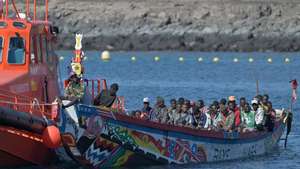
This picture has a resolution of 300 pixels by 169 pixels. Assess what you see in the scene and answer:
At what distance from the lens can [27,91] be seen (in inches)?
933

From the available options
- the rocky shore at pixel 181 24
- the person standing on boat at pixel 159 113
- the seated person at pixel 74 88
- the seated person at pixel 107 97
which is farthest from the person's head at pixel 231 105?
the rocky shore at pixel 181 24

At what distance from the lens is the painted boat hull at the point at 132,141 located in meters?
23.1

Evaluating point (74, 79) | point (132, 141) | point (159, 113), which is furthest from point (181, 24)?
point (132, 141)

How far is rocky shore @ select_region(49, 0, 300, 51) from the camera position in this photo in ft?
307

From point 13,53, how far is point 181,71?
45742 mm

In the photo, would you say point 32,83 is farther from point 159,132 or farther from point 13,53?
point 159,132

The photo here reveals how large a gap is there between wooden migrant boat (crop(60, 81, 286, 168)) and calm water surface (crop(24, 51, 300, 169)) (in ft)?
1.05

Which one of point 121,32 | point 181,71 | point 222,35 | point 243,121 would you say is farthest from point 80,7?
point 243,121

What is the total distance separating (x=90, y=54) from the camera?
8756cm

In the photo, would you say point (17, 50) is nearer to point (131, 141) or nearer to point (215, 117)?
point (131, 141)

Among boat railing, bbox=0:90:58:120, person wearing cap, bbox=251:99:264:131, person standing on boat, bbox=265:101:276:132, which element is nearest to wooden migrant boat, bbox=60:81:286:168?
boat railing, bbox=0:90:58:120

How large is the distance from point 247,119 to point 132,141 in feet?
17.0

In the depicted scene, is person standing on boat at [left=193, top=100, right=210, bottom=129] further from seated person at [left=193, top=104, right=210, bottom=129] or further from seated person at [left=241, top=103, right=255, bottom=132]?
seated person at [left=241, top=103, right=255, bottom=132]

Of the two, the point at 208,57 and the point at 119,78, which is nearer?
the point at 119,78
